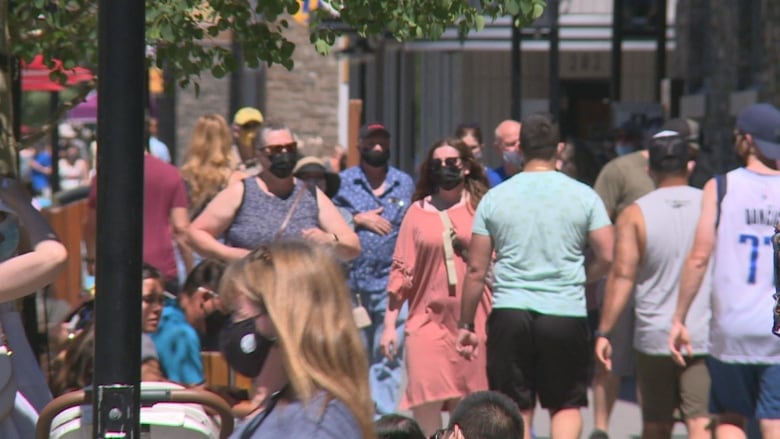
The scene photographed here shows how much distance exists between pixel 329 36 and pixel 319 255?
2810 millimetres

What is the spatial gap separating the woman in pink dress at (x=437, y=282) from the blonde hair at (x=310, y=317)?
4.28 m

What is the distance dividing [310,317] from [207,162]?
23.0 ft

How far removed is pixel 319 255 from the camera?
11.5 feet

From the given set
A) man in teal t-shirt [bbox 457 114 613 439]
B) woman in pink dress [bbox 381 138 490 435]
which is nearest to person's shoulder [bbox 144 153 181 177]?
woman in pink dress [bbox 381 138 490 435]

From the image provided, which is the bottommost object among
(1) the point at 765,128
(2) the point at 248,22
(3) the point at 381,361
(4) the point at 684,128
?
(3) the point at 381,361

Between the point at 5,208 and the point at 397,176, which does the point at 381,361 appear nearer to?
the point at 397,176

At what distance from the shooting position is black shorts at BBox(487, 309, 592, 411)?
6996 mm

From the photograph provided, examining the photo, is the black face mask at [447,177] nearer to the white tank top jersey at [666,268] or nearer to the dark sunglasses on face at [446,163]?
the dark sunglasses on face at [446,163]

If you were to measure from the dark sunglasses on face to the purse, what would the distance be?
3895mm

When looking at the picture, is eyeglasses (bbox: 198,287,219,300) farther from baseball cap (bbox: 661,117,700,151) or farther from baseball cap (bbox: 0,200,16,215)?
baseball cap (bbox: 0,200,16,215)

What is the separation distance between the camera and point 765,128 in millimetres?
6742

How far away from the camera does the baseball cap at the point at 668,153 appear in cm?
775

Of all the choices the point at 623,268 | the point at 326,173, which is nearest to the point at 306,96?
the point at 326,173

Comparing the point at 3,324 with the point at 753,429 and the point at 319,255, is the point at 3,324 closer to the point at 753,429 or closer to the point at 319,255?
the point at 319,255
